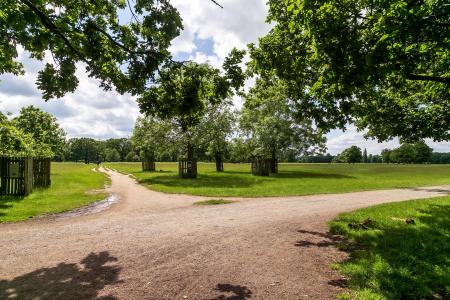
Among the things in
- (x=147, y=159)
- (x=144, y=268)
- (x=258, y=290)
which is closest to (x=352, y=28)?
(x=258, y=290)

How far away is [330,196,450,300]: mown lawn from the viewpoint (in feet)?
22.0

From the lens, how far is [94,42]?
873cm

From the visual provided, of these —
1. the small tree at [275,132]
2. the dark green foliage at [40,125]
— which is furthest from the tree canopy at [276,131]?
the dark green foliage at [40,125]

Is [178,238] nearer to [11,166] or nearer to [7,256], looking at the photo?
[7,256]

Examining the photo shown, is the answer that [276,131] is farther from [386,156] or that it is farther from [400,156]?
[386,156]

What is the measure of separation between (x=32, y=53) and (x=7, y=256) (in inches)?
232

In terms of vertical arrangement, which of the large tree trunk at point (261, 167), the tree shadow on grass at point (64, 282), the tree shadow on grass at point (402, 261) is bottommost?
the tree shadow on grass at point (402, 261)

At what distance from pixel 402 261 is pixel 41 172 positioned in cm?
2339

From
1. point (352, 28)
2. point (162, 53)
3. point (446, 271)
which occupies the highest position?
point (352, 28)

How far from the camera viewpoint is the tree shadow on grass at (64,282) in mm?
5906

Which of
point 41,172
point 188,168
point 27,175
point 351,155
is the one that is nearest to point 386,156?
point 351,155

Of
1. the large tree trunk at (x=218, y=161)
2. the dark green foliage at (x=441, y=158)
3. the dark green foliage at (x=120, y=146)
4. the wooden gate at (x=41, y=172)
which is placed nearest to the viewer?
the wooden gate at (x=41, y=172)

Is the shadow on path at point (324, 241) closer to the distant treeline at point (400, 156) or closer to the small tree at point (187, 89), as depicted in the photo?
the small tree at point (187, 89)

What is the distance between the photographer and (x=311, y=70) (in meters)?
13.7
